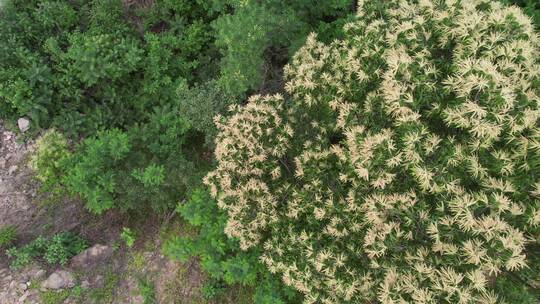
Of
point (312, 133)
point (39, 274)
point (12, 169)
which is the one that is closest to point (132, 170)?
point (39, 274)

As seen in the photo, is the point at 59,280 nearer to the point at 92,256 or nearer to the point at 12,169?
the point at 92,256

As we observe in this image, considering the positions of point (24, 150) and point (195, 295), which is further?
point (24, 150)

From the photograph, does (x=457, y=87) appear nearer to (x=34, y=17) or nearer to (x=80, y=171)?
(x=80, y=171)

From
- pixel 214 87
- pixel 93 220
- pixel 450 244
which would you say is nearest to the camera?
pixel 450 244

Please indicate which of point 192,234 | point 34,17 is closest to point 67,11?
point 34,17

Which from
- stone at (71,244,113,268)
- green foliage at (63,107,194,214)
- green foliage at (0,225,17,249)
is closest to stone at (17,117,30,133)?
green foliage at (63,107,194,214)

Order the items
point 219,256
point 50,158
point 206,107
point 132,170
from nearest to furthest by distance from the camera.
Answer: point 219,256, point 206,107, point 132,170, point 50,158
